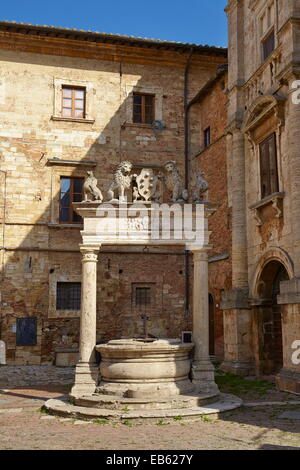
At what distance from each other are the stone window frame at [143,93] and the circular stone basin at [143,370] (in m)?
10.7

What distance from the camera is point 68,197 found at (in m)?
17.3

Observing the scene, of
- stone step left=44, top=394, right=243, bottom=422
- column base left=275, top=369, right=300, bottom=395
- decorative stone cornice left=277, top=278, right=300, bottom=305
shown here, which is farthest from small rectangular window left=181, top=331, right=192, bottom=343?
stone step left=44, top=394, right=243, bottom=422

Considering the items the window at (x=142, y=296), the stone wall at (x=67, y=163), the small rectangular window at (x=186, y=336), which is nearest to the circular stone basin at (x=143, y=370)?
the small rectangular window at (x=186, y=336)

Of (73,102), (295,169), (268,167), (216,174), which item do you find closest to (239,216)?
(268,167)

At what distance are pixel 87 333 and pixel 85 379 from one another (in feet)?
2.78

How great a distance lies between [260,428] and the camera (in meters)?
7.41

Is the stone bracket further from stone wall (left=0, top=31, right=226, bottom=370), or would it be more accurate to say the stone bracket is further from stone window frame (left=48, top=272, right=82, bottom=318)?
stone window frame (left=48, top=272, right=82, bottom=318)

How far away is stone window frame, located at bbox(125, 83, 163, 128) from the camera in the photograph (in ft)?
59.6

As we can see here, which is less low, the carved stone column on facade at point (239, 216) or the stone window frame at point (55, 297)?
the carved stone column on facade at point (239, 216)

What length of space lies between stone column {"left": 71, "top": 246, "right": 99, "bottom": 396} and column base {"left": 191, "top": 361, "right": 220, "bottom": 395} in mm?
1850

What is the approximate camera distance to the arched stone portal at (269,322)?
12.7 m

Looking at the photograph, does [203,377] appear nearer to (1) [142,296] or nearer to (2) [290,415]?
(2) [290,415]

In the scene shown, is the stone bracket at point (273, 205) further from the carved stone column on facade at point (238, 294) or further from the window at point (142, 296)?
the window at point (142, 296)
